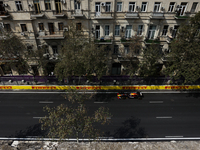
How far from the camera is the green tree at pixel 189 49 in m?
24.8

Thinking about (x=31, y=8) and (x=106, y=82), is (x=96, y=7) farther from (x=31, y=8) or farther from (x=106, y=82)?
(x=106, y=82)

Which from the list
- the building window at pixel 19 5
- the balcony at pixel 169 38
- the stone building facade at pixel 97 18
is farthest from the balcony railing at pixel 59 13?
the balcony at pixel 169 38

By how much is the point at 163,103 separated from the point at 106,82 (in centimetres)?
1321

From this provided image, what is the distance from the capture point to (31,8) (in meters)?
28.4

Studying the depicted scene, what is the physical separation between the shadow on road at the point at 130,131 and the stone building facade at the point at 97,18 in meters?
17.8

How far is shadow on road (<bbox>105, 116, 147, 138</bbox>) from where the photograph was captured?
826 inches

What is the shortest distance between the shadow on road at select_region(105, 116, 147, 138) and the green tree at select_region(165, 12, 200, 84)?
45.6ft

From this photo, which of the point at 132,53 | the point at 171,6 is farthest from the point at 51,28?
the point at 171,6

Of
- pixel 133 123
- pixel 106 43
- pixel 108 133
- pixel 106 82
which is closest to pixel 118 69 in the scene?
pixel 106 82

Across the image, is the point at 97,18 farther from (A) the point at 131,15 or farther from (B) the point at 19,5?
(B) the point at 19,5

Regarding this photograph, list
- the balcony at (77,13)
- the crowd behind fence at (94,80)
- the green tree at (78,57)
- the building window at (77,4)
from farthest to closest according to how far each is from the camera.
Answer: the crowd behind fence at (94,80) < the balcony at (77,13) < the building window at (77,4) < the green tree at (78,57)

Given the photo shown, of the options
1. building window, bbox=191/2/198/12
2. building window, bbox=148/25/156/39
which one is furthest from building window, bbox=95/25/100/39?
building window, bbox=191/2/198/12

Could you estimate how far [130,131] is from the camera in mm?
21578

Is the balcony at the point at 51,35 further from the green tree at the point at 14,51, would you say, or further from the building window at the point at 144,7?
the building window at the point at 144,7
